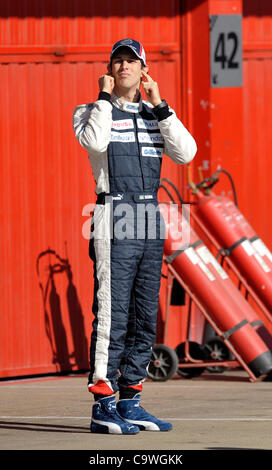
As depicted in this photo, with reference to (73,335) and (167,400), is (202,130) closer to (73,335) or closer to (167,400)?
(73,335)

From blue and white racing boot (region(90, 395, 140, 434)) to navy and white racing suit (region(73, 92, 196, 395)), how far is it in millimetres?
80

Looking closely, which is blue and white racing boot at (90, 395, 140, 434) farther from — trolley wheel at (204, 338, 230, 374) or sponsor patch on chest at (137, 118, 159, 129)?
trolley wheel at (204, 338, 230, 374)

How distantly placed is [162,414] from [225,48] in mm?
4350

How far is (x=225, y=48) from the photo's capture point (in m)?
10.3

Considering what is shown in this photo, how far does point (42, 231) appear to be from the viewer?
9812 millimetres

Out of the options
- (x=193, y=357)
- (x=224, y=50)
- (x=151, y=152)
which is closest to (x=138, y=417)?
(x=151, y=152)

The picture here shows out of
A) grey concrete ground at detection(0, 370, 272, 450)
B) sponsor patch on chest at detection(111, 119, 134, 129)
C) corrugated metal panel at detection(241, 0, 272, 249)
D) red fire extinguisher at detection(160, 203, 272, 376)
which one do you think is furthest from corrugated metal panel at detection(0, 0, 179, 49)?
sponsor patch on chest at detection(111, 119, 134, 129)

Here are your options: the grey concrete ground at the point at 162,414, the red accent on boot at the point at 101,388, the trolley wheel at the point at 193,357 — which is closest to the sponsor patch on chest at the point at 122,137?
the red accent on boot at the point at 101,388

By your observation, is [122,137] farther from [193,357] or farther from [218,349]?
[218,349]

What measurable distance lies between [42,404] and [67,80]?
3.32 metres

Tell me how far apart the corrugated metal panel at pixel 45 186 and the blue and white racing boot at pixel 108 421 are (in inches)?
143

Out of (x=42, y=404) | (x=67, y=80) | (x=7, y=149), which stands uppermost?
(x=67, y=80)
